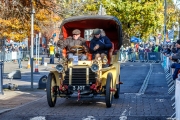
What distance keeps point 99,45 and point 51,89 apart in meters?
2.04

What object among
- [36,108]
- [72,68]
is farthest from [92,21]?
[36,108]

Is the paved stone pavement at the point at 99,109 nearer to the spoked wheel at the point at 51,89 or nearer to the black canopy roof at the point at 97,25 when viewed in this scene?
the spoked wheel at the point at 51,89

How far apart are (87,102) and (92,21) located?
2724 mm

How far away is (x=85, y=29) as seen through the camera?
17453 millimetres

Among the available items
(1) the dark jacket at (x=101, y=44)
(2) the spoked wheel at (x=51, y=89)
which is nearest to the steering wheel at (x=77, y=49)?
(1) the dark jacket at (x=101, y=44)

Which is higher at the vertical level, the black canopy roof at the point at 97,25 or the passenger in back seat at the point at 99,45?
the black canopy roof at the point at 97,25

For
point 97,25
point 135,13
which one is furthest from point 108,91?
point 135,13

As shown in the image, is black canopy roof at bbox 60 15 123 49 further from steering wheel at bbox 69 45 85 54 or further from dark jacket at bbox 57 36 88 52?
steering wheel at bbox 69 45 85 54

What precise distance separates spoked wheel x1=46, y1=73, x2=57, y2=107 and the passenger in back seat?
1494 millimetres

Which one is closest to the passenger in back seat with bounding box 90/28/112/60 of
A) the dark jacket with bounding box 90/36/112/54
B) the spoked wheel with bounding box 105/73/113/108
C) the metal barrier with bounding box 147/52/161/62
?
the dark jacket with bounding box 90/36/112/54

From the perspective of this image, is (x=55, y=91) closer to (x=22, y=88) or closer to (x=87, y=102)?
(x=87, y=102)

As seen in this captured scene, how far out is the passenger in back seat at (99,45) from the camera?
15219mm

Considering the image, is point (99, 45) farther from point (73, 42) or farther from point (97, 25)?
point (97, 25)

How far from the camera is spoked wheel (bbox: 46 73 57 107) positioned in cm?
1420
